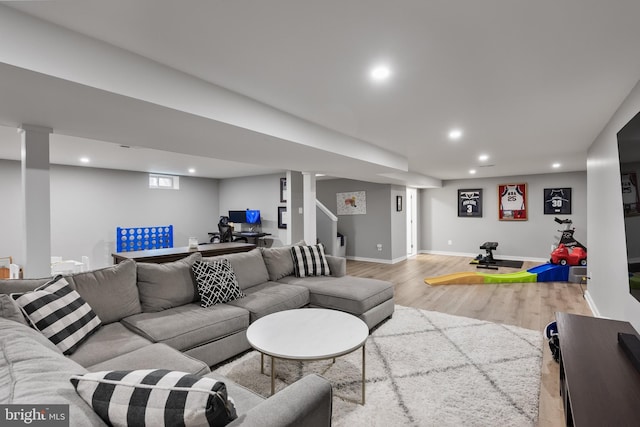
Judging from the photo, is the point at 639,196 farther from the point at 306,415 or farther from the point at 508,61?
the point at 306,415

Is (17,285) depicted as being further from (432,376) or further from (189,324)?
(432,376)

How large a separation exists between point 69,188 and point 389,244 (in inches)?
286

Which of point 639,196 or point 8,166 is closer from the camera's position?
point 639,196

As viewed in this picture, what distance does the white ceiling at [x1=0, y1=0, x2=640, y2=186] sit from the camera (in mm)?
1511

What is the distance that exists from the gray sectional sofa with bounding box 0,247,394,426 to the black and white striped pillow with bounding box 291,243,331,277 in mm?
93

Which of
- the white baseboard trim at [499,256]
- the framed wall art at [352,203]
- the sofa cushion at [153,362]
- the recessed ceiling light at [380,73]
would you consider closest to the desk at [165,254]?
the sofa cushion at [153,362]

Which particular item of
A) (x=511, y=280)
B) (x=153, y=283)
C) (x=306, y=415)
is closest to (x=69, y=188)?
(x=153, y=283)

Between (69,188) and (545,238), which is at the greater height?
(69,188)

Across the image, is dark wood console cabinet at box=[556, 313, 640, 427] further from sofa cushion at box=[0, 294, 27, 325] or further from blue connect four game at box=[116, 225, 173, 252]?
blue connect four game at box=[116, 225, 173, 252]

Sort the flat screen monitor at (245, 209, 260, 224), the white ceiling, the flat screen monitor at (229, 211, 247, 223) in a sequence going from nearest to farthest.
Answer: the white ceiling
the flat screen monitor at (245, 209, 260, 224)
the flat screen monitor at (229, 211, 247, 223)

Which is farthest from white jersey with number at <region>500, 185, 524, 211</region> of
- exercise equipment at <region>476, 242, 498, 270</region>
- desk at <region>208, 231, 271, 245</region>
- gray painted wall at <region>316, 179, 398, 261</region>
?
desk at <region>208, 231, 271, 245</region>

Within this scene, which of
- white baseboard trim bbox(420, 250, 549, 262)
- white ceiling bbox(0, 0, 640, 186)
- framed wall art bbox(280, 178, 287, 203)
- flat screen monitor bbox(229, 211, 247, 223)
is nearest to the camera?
white ceiling bbox(0, 0, 640, 186)

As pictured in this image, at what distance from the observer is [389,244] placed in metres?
7.69

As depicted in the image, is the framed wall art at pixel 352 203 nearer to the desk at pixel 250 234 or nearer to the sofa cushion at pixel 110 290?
the desk at pixel 250 234
